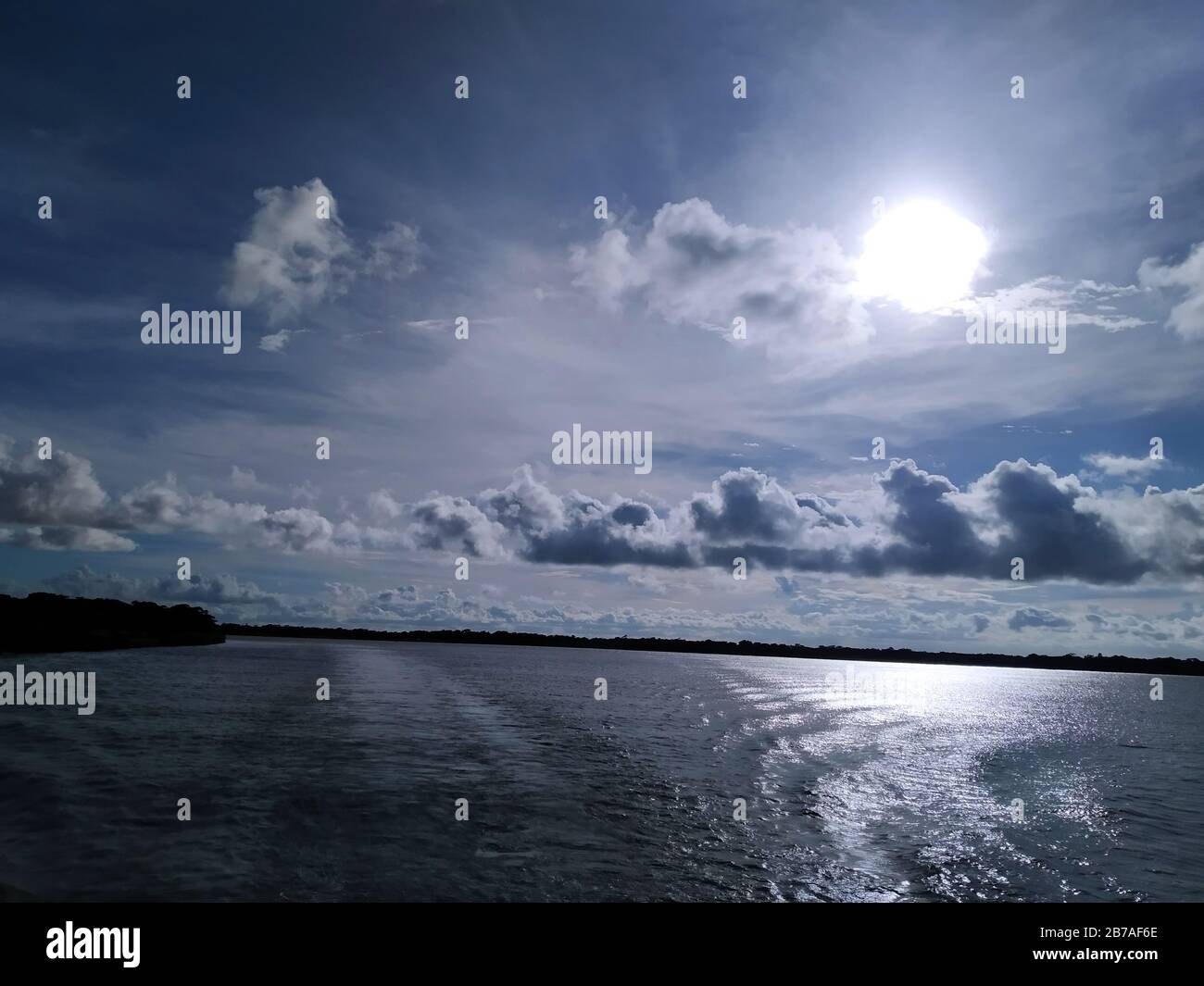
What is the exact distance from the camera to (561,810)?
27.1 m

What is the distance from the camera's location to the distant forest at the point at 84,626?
124312 mm

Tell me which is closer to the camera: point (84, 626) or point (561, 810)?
point (561, 810)

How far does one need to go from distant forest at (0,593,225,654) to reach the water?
87251mm

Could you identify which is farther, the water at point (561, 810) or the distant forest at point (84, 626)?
the distant forest at point (84, 626)

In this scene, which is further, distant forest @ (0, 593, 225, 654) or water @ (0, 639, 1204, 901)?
distant forest @ (0, 593, 225, 654)

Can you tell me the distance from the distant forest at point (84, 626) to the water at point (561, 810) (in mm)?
87251

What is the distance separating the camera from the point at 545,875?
1977 centimetres

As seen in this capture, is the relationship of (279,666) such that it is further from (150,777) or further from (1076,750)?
(1076,750)

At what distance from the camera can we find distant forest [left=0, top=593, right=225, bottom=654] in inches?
4894

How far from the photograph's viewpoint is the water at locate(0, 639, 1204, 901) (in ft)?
64.3

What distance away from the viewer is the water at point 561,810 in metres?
19.6

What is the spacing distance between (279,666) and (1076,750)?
10973cm

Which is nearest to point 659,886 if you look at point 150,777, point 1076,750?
point 150,777

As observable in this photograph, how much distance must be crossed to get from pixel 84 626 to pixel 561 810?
493 ft
